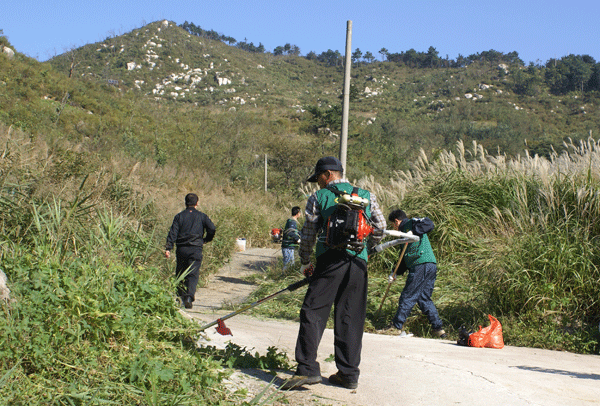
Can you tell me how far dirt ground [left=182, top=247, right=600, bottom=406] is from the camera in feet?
12.3

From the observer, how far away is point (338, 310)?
402 cm

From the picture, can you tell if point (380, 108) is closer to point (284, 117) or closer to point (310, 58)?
point (284, 117)

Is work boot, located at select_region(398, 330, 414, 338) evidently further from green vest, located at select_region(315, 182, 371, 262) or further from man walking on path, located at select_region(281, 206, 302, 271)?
man walking on path, located at select_region(281, 206, 302, 271)

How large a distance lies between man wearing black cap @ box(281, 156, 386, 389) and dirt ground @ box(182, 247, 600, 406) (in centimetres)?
15

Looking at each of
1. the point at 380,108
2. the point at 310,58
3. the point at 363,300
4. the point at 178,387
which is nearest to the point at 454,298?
the point at 363,300

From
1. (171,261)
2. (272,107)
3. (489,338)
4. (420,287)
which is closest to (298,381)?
(489,338)

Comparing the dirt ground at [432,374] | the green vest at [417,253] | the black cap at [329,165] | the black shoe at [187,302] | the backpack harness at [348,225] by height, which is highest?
the black cap at [329,165]

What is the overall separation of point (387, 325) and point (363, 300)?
3.27 meters

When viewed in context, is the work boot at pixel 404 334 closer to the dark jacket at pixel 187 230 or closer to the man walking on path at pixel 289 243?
the dark jacket at pixel 187 230

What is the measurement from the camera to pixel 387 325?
7109 mm

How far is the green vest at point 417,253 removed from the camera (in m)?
6.81

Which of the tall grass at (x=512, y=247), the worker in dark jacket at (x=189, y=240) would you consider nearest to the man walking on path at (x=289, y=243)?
the tall grass at (x=512, y=247)

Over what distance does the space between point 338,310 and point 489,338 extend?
268 centimetres

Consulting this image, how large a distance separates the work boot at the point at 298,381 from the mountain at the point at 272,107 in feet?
42.0
